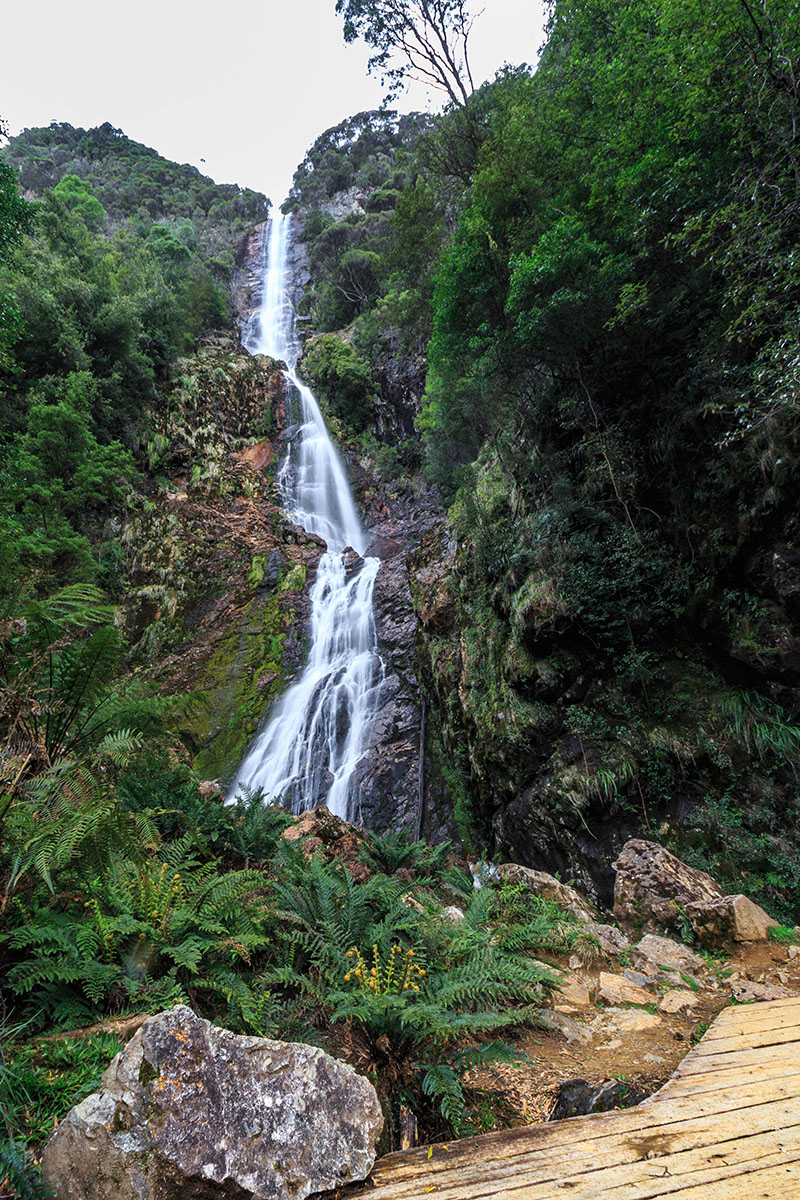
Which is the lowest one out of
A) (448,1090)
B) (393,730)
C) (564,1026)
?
(393,730)

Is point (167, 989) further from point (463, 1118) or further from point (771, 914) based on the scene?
point (771, 914)

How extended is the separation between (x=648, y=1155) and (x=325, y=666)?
13.3 m

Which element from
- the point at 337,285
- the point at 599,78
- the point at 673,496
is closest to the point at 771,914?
the point at 673,496

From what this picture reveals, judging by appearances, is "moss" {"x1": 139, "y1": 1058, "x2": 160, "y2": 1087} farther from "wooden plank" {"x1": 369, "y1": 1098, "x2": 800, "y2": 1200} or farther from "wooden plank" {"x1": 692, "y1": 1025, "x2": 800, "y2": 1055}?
"wooden plank" {"x1": 692, "y1": 1025, "x2": 800, "y2": 1055}

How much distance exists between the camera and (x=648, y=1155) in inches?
54.9

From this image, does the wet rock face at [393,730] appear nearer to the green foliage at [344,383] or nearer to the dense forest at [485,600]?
the dense forest at [485,600]

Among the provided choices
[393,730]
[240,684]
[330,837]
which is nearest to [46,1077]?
[330,837]

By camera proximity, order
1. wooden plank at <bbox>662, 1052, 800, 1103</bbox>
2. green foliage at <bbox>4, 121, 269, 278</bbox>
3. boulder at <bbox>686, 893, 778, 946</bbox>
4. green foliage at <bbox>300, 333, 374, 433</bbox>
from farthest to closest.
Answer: green foliage at <bbox>4, 121, 269, 278</bbox>
green foliage at <bbox>300, 333, 374, 433</bbox>
boulder at <bbox>686, 893, 778, 946</bbox>
wooden plank at <bbox>662, 1052, 800, 1103</bbox>

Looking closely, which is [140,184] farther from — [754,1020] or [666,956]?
[754,1020]

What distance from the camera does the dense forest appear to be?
2.32m

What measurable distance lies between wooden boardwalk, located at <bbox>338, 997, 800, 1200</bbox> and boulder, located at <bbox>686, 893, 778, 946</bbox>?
2320mm

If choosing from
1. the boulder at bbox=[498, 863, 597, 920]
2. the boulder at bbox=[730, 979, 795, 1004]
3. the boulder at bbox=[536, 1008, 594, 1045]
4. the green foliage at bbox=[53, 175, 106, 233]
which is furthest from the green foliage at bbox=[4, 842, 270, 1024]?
the green foliage at bbox=[53, 175, 106, 233]

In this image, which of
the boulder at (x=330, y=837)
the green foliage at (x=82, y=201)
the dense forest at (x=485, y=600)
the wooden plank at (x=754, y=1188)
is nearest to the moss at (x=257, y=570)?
the dense forest at (x=485, y=600)

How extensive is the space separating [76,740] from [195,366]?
2151cm
